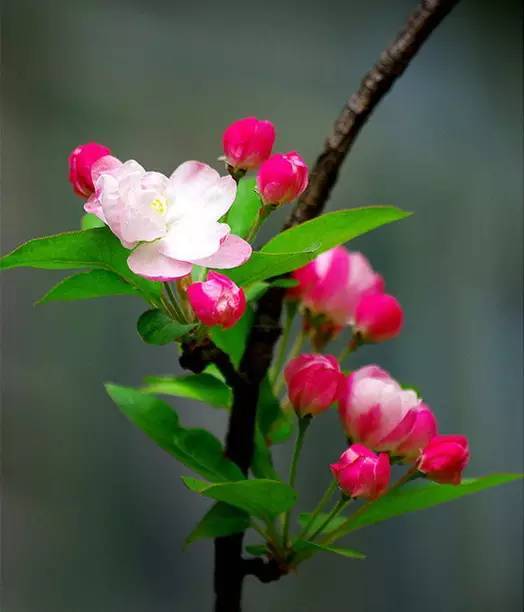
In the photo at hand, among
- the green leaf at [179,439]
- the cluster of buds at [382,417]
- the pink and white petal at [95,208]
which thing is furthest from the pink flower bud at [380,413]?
the pink and white petal at [95,208]

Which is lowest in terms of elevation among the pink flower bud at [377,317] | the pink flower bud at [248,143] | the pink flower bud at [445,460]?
the pink flower bud at [445,460]

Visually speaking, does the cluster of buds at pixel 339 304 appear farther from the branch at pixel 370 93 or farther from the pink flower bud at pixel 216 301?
the pink flower bud at pixel 216 301

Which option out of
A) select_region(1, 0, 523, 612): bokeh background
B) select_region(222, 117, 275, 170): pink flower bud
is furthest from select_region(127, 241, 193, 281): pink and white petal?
select_region(1, 0, 523, 612): bokeh background

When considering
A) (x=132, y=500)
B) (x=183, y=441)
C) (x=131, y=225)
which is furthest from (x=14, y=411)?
(x=131, y=225)

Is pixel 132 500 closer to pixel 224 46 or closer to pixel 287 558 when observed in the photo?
pixel 287 558

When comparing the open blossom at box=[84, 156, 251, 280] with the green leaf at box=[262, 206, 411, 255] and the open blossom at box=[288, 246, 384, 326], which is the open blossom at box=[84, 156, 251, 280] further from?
the open blossom at box=[288, 246, 384, 326]

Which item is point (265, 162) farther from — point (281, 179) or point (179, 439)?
point (179, 439)
